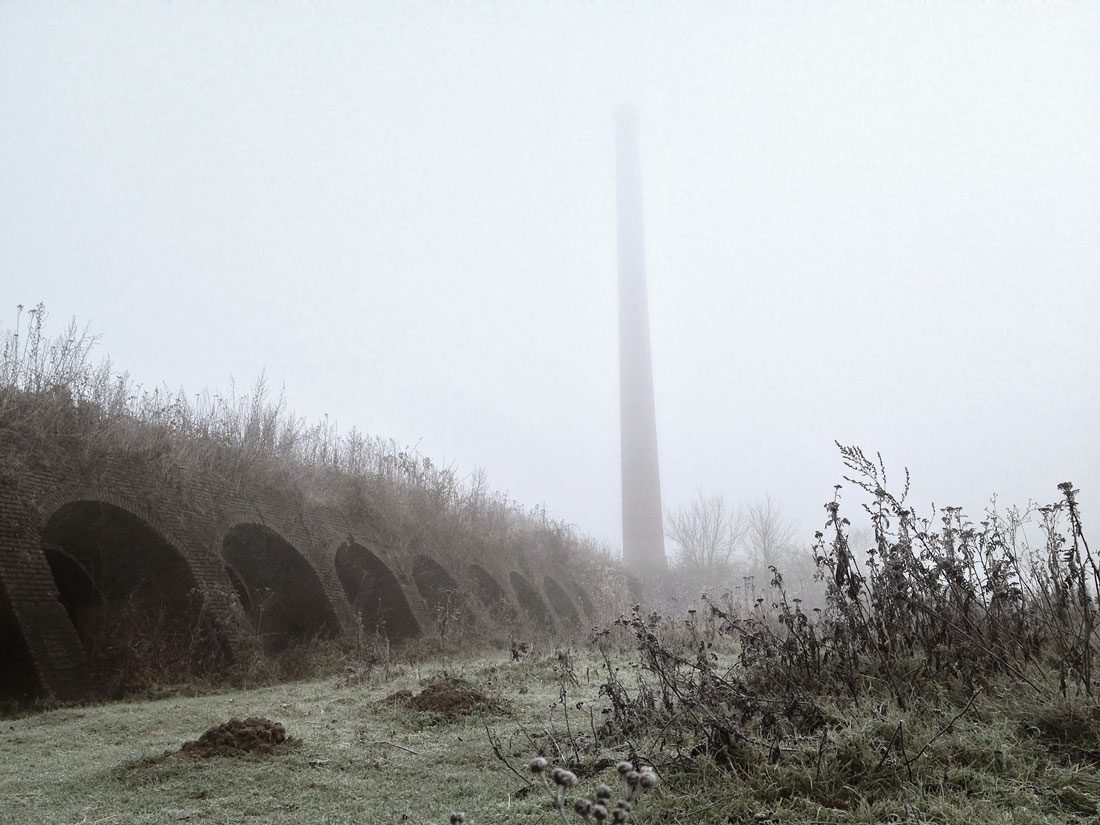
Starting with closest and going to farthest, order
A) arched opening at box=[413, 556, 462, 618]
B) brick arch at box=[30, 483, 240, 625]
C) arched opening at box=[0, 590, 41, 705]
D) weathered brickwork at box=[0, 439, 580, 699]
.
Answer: arched opening at box=[0, 590, 41, 705] < weathered brickwork at box=[0, 439, 580, 699] < brick arch at box=[30, 483, 240, 625] < arched opening at box=[413, 556, 462, 618]

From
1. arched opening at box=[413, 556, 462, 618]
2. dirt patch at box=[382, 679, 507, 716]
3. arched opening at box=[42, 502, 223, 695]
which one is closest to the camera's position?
dirt patch at box=[382, 679, 507, 716]

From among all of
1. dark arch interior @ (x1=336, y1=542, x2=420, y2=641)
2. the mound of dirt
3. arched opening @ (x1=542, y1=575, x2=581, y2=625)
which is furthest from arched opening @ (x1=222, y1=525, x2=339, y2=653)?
arched opening @ (x1=542, y1=575, x2=581, y2=625)

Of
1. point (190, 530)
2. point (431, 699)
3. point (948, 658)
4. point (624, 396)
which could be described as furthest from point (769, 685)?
point (624, 396)

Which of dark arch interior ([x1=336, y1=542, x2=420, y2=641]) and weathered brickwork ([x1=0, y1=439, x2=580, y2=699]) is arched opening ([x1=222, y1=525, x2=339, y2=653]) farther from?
dark arch interior ([x1=336, y1=542, x2=420, y2=641])

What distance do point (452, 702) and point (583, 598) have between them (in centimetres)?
2155

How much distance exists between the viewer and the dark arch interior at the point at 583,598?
27.4 meters

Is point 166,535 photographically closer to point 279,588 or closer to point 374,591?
point 279,588

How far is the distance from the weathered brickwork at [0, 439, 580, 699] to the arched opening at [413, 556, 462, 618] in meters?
0.15

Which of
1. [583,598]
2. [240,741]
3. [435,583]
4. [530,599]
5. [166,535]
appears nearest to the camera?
[240,741]

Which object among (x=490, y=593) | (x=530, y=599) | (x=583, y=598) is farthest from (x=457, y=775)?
(x=583, y=598)

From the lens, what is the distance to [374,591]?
1672cm

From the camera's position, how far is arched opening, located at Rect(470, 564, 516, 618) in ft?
65.7

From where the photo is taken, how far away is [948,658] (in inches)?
175

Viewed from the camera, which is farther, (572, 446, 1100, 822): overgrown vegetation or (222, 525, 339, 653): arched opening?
(222, 525, 339, 653): arched opening
